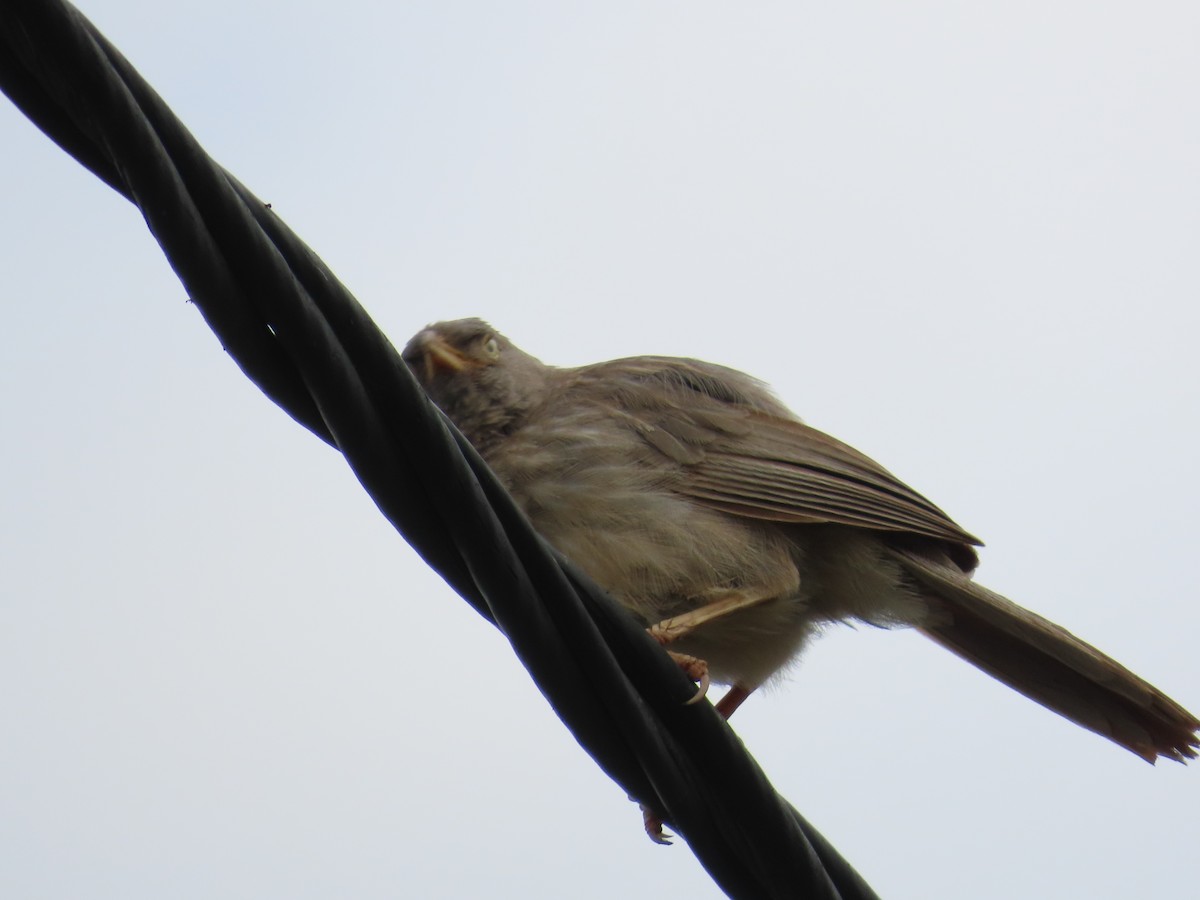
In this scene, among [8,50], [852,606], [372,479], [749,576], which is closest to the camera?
[8,50]

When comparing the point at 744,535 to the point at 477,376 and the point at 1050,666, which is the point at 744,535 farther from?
the point at 477,376

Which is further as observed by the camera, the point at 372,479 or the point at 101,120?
the point at 372,479

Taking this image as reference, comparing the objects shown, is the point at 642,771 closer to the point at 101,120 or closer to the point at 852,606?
the point at 101,120

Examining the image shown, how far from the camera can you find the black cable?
2.10 metres

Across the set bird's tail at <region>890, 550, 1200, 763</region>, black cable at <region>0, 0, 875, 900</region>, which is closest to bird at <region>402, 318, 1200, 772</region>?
bird's tail at <region>890, 550, 1200, 763</region>

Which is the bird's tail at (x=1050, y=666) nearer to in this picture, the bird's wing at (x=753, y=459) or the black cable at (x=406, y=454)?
the bird's wing at (x=753, y=459)

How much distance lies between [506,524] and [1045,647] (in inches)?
126

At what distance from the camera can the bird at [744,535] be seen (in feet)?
16.0

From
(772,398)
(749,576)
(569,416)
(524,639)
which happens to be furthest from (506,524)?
(772,398)

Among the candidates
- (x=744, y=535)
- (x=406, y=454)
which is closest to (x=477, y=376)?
(x=744, y=535)

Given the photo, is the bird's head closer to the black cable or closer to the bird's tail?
the bird's tail

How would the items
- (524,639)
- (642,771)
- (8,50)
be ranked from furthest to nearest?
(642,771)
(524,639)
(8,50)

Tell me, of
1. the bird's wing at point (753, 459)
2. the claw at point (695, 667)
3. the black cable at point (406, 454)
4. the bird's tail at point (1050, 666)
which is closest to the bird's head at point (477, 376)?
the bird's wing at point (753, 459)

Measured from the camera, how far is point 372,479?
2.49m
